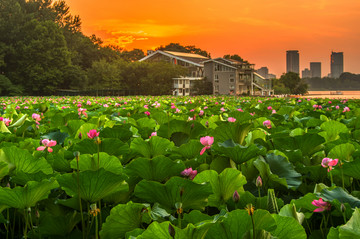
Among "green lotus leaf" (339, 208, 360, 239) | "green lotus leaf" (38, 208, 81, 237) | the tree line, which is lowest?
"green lotus leaf" (38, 208, 81, 237)

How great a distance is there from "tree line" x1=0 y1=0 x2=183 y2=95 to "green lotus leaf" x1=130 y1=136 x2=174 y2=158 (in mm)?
50949

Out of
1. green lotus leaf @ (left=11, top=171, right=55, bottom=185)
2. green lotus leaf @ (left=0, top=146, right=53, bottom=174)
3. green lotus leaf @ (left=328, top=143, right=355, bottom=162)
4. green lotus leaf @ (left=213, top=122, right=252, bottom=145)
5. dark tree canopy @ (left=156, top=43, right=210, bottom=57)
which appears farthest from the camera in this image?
dark tree canopy @ (left=156, top=43, right=210, bottom=57)

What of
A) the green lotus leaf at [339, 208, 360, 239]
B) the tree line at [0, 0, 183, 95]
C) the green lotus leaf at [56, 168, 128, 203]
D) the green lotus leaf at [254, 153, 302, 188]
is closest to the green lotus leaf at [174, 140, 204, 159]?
the green lotus leaf at [254, 153, 302, 188]

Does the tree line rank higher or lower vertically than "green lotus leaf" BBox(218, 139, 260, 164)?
higher

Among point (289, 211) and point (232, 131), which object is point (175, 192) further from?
point (232, 131)

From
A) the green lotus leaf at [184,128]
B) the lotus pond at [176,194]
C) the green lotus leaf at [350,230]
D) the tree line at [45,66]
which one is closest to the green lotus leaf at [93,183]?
the lotus pond at [176,194]

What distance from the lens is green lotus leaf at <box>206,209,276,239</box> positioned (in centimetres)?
76

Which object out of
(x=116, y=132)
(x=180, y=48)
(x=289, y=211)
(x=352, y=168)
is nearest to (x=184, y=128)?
(x=116, y=132)

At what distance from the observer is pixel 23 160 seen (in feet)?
4.25

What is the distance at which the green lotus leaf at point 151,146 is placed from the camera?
5.03 feet

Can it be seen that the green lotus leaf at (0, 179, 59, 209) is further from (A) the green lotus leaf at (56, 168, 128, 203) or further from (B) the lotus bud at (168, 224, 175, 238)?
(B) the lotus bud at (168, 224, 175, 238)

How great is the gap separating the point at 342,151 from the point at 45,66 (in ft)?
179

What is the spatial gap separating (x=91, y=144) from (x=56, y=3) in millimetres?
73057

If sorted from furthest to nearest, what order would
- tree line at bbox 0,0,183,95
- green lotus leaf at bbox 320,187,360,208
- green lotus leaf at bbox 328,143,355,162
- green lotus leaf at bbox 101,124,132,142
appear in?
1. tree line at bbox 0,0,183,95
2. green lotus leaf at bbox 101,124,132,142
3. green lotus leaf at bbox 328,143,355,162
4. green lotus leaf at bbox 320,187,360,208
